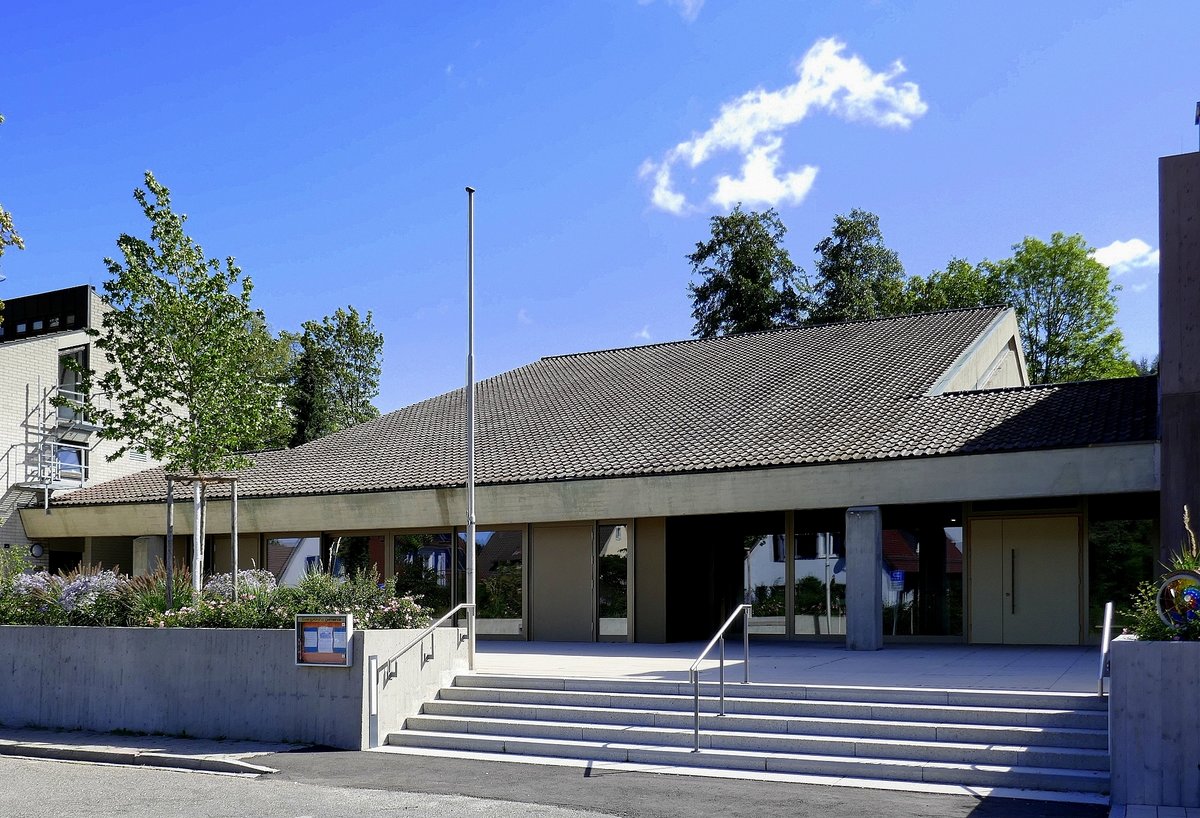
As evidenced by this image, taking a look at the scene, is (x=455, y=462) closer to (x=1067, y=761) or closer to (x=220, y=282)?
(x=220, y=282)

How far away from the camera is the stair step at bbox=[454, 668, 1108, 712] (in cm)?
1257

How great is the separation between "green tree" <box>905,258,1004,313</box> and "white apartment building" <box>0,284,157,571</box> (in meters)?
29.8

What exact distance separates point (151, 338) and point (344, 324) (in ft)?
101

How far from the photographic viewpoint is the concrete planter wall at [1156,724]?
33.4 ft

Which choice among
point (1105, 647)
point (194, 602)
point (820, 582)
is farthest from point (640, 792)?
point (820, 582)

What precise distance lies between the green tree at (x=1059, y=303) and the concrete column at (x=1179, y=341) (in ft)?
106

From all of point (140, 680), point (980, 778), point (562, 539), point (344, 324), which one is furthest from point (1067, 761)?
point (344, 324)

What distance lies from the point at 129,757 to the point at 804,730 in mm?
7819

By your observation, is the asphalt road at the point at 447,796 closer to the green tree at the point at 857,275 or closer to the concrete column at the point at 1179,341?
the concrete column at the point at 1179,341

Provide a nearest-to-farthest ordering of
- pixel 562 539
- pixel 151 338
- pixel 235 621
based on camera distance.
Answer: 1. pixel 235 621
2. pixel 151 338
3. pixel 562 539

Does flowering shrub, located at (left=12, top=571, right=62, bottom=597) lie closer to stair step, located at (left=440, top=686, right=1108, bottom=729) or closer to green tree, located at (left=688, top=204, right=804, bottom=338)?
stair step, located at (left=440, top=686, right=1108, bottom=729)

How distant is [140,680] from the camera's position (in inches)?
627

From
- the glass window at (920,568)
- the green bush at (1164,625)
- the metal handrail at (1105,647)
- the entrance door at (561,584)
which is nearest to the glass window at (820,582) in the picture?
the glass window at (920,568)

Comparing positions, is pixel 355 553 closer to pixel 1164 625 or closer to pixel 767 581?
pixel 767 581
